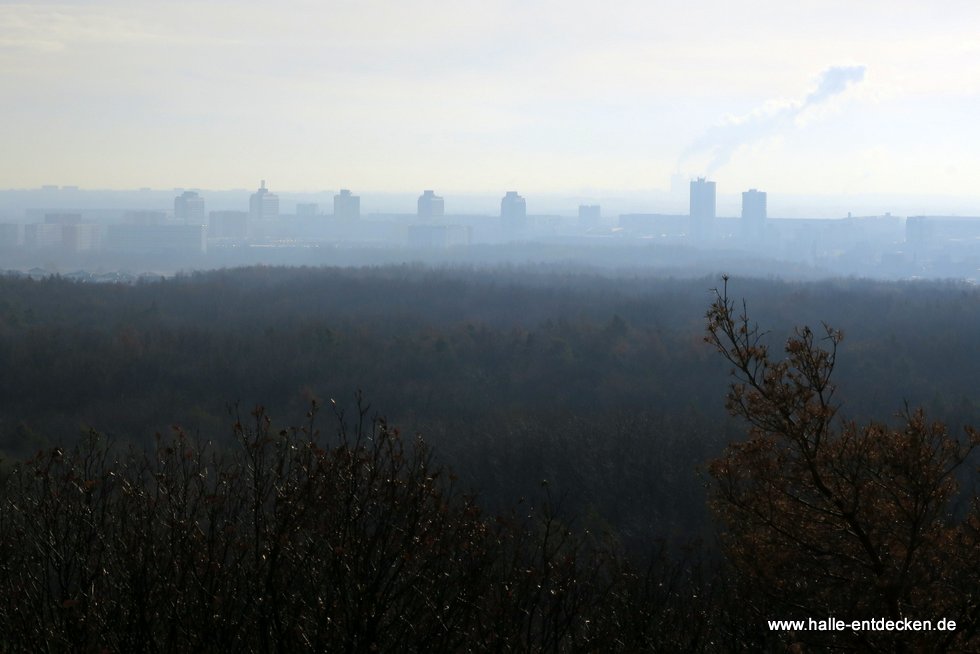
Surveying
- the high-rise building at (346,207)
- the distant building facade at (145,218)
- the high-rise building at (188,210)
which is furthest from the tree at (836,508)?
the high-rise building at (346,207)

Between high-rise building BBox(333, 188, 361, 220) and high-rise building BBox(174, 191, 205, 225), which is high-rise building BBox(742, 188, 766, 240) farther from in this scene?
high-rise building BBox(174, 191, 205, 225)

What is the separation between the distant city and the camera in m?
84.1

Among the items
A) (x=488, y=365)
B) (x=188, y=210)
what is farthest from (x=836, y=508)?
(x=188, y=210)

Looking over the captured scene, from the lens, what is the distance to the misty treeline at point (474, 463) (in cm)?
545

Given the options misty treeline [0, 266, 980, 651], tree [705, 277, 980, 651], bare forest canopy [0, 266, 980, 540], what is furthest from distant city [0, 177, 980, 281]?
tree [705, 277, 980, 651]

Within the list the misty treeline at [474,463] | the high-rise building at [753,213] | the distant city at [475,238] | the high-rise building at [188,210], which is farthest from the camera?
the high-rise building at [753,213]

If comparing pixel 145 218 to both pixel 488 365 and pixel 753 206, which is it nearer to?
pixel 488 365

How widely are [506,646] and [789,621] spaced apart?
1.96 m

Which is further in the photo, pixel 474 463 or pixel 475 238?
pixel 475 238

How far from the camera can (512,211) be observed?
134 metres

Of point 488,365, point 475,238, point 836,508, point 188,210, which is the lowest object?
point 488,365

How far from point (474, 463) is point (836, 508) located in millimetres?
30635

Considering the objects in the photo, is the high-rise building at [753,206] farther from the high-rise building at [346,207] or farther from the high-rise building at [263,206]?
the high-rise building at [263,206]

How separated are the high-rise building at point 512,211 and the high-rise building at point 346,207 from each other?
21413 millimetres
